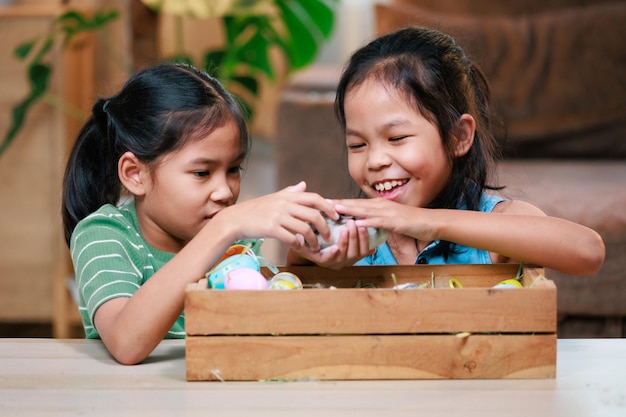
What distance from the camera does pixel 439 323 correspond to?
1027 millimetres

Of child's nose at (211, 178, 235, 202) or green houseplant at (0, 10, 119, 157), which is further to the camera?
green houseplant at (0, 10, 119, 157)

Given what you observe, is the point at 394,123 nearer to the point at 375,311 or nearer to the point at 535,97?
the point at 375,311

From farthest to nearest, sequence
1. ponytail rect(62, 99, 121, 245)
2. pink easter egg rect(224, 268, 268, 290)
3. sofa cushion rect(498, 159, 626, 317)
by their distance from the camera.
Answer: sofa cushion rect(498, 159, 626, 317)
ponytail rect(62, 99, 121, 245)
pink easter egg rect(224, 268, 268, 290)

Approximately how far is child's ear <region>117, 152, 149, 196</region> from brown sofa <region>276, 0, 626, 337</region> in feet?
4.41

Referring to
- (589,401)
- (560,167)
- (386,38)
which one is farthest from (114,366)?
(560,167)

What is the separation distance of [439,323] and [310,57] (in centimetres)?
269

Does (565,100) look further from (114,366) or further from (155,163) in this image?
(114,366)

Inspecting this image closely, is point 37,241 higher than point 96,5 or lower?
lower

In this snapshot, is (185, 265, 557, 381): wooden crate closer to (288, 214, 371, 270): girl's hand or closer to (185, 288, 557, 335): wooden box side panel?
(185, 288, 557, 335): wooden box side panel

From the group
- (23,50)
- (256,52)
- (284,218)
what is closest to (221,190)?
(284,218)

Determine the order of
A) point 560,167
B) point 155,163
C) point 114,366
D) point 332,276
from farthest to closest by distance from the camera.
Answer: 1. point 560,167
2. point 155,163
3. point 332,276
4. point 114,366

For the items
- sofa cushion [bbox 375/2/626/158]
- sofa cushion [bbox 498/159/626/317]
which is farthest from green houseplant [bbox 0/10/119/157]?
sofa cushion [bbox 498/159/626/317]

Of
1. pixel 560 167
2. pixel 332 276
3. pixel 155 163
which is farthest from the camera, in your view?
pixel 560 167

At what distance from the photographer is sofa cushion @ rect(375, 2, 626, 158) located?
3.09 metres
